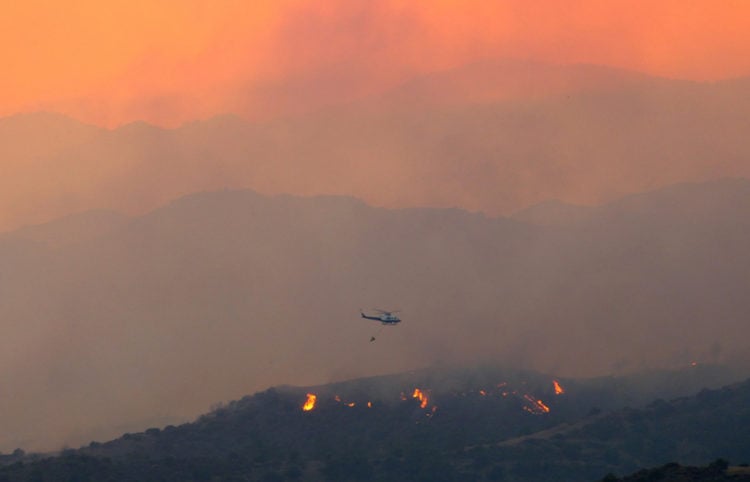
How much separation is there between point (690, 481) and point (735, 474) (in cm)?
649

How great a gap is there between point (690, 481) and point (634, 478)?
979 centimetres

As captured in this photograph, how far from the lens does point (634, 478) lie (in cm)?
19238

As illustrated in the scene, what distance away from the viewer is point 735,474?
184 metres

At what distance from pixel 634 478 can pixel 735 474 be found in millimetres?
15615

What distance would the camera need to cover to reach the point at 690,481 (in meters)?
Answer: 185
